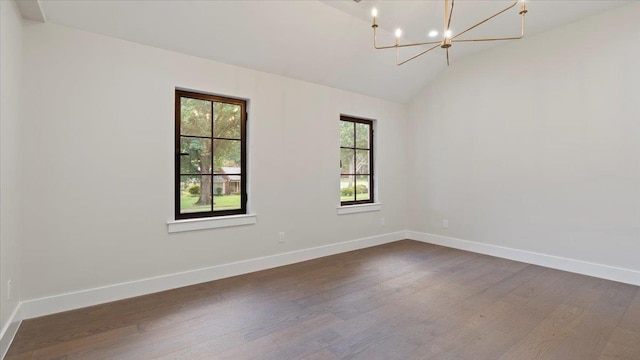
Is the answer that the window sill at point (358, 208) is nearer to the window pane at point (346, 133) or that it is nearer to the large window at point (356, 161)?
the large window at point (356, 161)

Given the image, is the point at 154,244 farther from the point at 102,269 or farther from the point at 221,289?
the point at 221,289

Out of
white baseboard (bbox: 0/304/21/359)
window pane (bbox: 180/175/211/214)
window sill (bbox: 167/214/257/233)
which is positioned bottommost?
white baseboard (bbox: 0/304/21/359)

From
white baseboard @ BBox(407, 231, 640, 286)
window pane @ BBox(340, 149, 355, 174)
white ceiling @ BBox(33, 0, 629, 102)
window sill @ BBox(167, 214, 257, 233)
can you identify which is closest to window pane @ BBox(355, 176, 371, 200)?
window pane @ BBox(340, 149, 355, 174)

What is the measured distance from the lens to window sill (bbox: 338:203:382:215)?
14.0 feet

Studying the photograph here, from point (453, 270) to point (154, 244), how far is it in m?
3.36

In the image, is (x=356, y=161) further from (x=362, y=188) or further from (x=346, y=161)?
(x=362, y=188)

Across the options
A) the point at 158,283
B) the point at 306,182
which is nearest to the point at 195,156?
the point at 158,283

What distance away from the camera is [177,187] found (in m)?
2.98

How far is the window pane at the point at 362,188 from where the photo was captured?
183 inches

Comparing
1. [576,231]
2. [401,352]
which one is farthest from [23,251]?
[576,231]

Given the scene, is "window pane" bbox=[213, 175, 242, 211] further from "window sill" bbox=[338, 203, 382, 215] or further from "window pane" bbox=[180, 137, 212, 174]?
"window sill" bbox=[338, 203, 382, 215]

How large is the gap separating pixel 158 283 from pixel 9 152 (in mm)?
1575

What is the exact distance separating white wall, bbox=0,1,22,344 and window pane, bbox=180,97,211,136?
1.21m

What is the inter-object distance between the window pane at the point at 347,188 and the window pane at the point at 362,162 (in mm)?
204
